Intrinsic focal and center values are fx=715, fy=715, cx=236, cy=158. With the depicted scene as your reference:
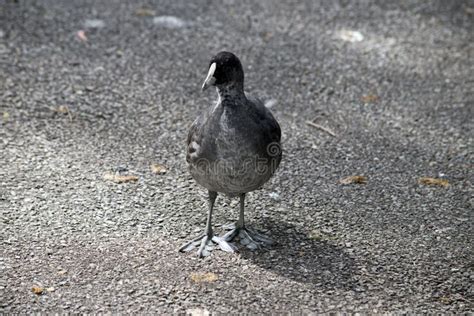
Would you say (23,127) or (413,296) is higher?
(413,296)

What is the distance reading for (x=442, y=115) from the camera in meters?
6.95

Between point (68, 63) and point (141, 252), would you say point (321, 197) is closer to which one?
point (141, 252)

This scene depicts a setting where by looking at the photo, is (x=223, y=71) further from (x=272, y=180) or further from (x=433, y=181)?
(x=433, y=181)

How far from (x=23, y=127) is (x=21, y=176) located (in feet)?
2.62

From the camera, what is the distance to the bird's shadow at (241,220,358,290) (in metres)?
4.55

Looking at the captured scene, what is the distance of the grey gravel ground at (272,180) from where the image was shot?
446 centimetres

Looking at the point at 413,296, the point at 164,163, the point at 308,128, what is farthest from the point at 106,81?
the point at 413,296

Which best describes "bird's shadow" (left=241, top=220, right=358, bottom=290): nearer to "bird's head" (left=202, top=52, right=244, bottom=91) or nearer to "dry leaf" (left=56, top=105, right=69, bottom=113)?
"bird's head" (left=202, top=52, right=244, bottom=91)

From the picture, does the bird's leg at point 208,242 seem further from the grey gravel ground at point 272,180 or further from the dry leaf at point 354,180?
the dry leaf at point 354,180

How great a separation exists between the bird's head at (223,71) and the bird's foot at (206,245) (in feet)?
3.47

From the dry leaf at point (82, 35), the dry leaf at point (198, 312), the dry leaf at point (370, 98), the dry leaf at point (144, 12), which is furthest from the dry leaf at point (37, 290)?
the dry leaf at point (144, 12)

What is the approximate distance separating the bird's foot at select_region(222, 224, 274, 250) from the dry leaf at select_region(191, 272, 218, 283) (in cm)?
43

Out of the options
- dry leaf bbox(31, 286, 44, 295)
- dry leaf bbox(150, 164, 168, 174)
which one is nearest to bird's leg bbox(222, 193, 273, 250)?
dry leaf bbox(150, 164, 168, 174)

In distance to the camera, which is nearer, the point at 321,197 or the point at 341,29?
the point at 321,197
